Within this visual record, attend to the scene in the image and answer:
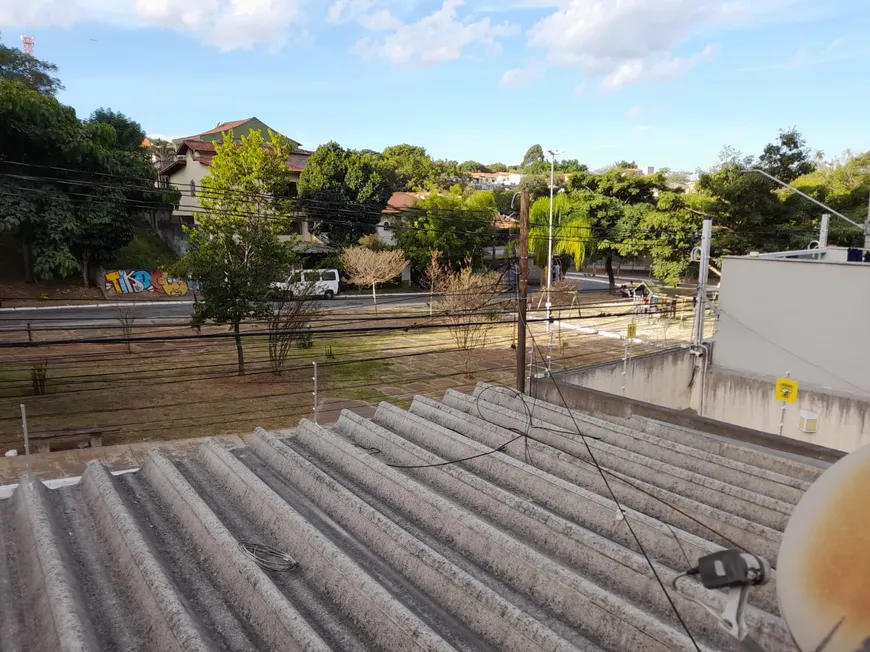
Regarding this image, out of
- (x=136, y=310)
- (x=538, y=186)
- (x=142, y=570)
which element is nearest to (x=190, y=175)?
(x=136, y=310)

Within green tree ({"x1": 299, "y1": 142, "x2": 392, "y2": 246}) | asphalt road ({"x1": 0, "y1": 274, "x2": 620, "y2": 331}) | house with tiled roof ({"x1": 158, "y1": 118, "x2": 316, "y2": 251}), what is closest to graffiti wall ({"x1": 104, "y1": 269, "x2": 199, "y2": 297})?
asphalt road ({"x1": 0, "y1": 274, "x2": 620, "y2": 331})

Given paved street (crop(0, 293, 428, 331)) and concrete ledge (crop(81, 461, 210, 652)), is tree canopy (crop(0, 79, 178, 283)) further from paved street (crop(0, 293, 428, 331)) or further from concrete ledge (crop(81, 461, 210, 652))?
concrete ledge (crop(81, 461, 210, 652))

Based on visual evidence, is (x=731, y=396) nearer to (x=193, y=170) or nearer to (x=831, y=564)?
(x=831, y=564)

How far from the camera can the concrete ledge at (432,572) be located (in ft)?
10.4

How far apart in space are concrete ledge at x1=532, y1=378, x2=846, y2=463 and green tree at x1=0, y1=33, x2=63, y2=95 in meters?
45.4

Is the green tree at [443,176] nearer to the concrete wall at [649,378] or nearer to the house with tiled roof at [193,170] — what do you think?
the house with tiled roof at [193,170]

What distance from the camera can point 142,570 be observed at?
3.74 m

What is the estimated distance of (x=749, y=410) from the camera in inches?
511

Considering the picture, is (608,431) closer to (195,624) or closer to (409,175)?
(195,624)

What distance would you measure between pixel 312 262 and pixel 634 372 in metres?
29.8

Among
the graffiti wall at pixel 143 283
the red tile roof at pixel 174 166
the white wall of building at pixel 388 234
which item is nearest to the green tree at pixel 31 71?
the red tile roof at pixel 174 166

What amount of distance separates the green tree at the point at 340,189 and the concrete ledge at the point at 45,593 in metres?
33.5

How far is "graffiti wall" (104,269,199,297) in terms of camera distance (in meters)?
33.1

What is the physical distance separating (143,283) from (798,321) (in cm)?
3317
